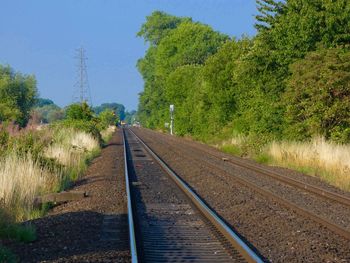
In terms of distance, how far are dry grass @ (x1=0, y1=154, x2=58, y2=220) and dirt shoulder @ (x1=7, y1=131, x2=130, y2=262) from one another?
2.28ft

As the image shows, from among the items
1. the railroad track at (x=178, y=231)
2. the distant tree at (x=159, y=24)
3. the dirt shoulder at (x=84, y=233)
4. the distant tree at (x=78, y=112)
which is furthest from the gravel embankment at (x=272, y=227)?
the distant tree at (x=159, y=24)

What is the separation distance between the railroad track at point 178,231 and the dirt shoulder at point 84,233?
0.28m

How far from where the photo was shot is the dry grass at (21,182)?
1275cm

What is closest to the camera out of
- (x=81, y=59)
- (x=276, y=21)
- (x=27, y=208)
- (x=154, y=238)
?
(x=154, y=238)

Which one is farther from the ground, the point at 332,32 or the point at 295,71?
the point at 332,32

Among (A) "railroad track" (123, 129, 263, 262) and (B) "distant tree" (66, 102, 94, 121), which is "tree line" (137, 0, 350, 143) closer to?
(B) "distant tree" (66, 102, 94, 121)

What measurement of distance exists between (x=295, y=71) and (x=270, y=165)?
438cm

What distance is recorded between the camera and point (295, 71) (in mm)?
26969

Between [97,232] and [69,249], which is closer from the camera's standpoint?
[69,249]

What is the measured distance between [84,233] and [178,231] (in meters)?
1.65

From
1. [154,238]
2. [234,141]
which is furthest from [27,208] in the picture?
[234,141]

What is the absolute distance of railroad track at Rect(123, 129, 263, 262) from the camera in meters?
8.60

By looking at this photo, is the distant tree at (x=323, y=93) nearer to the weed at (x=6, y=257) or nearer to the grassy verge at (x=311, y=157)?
the grassy verge at (x=311, y=157)

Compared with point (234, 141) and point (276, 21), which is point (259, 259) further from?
point (234, 141)
